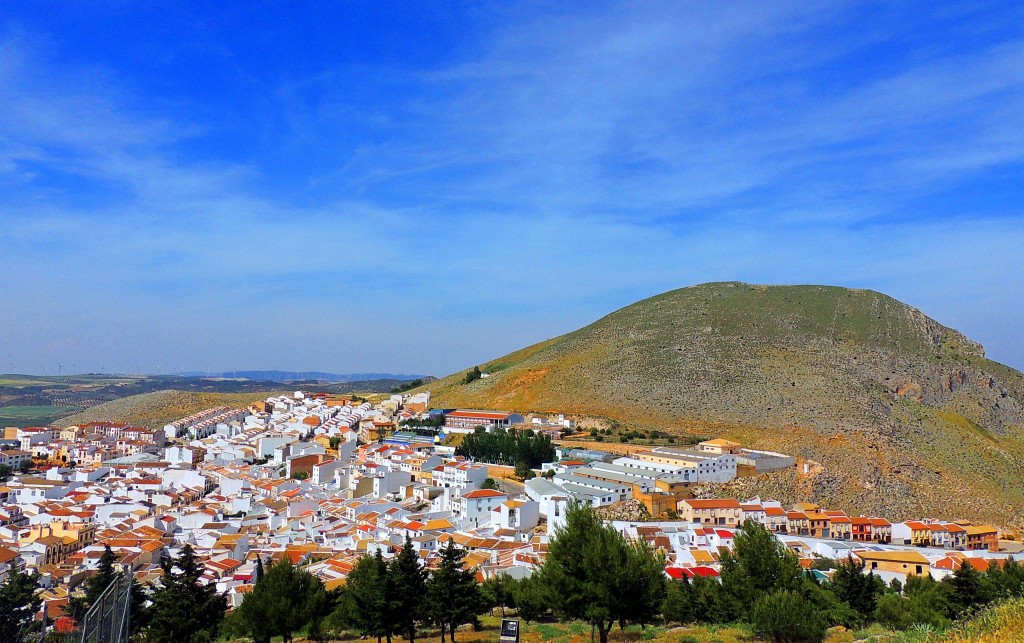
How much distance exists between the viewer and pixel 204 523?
122 ft

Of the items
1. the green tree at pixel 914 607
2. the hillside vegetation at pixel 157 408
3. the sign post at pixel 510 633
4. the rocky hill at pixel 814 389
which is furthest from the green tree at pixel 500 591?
the hillside vegetation at pixel 157 408

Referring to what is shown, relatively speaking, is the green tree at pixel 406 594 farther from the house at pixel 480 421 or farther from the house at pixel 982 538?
the house at pixel 480 421

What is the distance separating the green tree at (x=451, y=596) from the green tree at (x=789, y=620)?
672 cm

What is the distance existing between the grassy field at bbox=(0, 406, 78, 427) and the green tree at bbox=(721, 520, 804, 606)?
11743 centimetres

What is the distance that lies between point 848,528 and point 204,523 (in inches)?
1305

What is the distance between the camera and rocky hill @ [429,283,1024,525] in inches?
1796

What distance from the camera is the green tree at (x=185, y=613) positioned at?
17.3 metres

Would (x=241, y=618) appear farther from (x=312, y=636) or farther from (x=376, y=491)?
(x=376, y=491)

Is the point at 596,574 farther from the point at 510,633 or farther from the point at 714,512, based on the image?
the point at 714,512

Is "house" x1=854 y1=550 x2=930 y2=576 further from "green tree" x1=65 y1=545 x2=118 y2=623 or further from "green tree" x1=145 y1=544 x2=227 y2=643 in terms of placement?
"green tree" x1=65 y1=545 x2=118 y2=623

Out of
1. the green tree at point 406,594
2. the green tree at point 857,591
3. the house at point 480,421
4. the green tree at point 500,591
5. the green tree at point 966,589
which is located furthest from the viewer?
the house at point 480,421

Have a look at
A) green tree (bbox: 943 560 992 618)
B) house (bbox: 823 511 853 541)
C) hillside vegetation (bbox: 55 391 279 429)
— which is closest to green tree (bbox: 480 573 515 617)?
green tree (bbox: 943 560 992 618)

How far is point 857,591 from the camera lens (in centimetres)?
2197

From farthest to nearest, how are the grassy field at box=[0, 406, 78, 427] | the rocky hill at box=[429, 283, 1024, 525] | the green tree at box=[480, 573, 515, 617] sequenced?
1. the grassy field at box=[0, 406, 78, 427]
2. the rocky hill at box=[429, 283, 1024, 525]
3. the green tree at box=[480, 573, 515, 617]
